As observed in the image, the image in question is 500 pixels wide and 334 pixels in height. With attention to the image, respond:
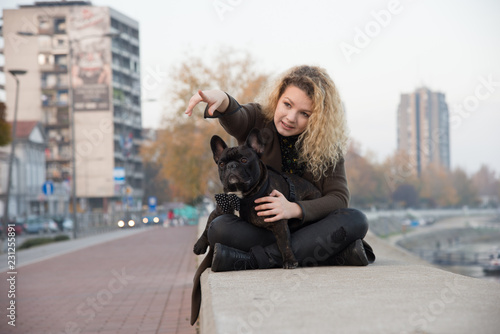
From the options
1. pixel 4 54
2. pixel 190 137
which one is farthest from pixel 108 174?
pixel 190 137

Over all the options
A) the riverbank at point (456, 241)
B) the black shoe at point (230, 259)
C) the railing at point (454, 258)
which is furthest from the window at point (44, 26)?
the black shoe at point (230, 259)

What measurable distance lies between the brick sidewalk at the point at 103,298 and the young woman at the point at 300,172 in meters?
1.67

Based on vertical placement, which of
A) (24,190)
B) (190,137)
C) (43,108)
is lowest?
(24,190)

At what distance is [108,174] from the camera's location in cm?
7962

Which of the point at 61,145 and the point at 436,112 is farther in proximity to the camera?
the point at 436,112

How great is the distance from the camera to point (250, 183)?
3.80m

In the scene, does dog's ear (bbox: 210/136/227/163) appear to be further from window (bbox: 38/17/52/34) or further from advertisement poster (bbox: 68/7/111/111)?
window (bbox: 38/17/52/34)

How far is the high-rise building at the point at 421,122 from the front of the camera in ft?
439

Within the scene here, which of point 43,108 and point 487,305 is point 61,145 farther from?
point 487,305

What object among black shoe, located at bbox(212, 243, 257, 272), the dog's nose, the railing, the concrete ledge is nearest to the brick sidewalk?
Answer: black shoe, located at bbox(212, 243, 257, 272)

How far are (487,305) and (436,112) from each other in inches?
5631

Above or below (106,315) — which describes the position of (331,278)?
above

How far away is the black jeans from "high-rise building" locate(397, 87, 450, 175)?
401ft

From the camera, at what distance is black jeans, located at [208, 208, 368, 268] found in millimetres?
4066
